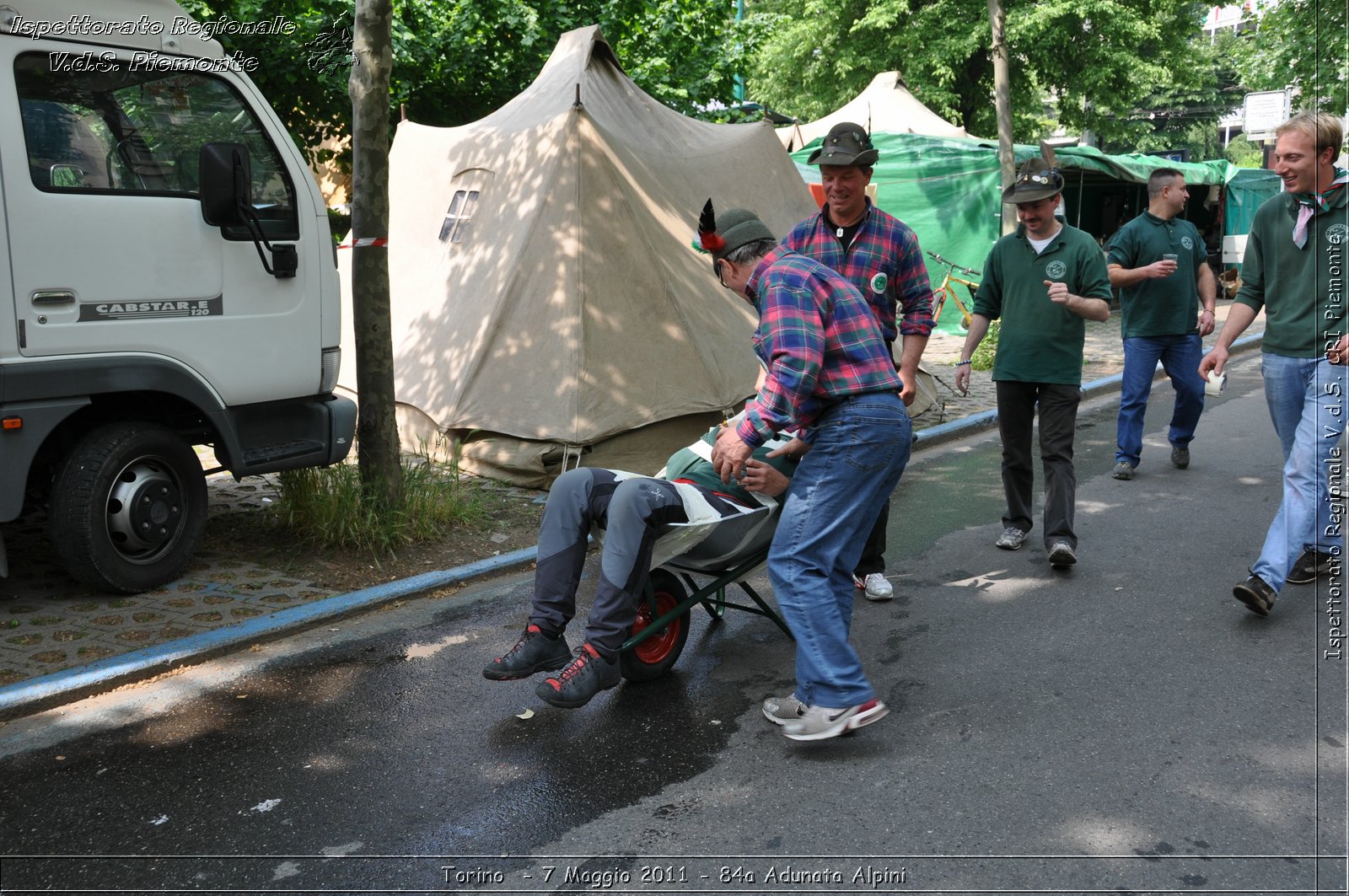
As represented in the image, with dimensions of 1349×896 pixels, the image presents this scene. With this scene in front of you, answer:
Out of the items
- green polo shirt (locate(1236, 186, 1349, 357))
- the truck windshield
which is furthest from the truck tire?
green polo shirt (locate(1236, 186, 1349, 357))

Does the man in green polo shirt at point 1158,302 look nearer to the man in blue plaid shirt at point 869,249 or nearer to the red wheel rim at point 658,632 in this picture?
the man in blue plaid shirt at point 869,249

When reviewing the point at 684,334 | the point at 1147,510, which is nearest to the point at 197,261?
the point at 684,334

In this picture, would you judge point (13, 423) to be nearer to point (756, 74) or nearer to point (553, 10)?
point (553, 10)

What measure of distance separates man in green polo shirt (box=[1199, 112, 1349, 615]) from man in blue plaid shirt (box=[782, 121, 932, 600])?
144 cm

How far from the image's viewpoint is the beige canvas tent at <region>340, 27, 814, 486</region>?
25.2 feet

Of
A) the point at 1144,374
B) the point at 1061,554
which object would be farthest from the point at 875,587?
the point at 1144,374

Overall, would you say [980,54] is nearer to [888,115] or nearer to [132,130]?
[888,115]

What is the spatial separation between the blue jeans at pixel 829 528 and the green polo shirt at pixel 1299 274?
7.73 feet

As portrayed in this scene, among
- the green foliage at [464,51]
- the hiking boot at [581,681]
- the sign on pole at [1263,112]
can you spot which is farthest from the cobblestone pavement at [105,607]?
the sign on pole at [1263,112]

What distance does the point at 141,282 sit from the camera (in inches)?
201

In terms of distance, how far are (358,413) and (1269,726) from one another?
4632mm

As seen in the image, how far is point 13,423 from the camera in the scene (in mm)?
4699

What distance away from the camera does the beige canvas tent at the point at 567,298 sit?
767 cm

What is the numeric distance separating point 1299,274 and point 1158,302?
9.57 ft
